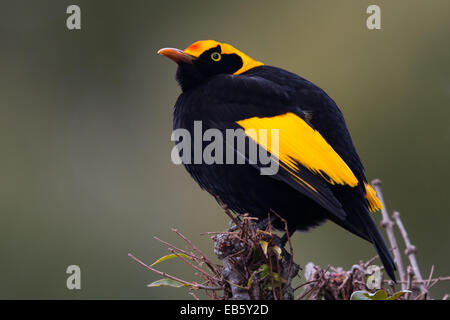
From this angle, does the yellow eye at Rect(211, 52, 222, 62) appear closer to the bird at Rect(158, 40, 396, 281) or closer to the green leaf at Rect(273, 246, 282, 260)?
the bird at Rect(158, 40, 396, 281)

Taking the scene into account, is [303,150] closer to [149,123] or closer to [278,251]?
[278,251]

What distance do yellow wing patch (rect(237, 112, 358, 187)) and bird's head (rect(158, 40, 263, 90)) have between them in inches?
30.2

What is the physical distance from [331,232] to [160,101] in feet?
9.84

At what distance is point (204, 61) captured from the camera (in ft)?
13.6

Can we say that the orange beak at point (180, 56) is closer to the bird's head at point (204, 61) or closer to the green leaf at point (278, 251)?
the bird's head at point (204, 61)

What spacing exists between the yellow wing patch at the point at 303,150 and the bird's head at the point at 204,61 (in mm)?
766

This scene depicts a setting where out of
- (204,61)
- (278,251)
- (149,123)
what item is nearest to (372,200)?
(278,251)

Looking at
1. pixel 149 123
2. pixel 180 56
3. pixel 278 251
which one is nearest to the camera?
pixel 278 251

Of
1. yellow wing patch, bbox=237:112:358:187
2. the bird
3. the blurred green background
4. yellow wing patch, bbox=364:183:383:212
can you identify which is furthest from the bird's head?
the blurred green background

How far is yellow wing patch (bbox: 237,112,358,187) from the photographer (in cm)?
322

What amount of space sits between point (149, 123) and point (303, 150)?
5.39m

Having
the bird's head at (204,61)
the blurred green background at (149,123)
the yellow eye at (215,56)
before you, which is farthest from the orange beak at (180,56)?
the blurred green background at (149,123)
